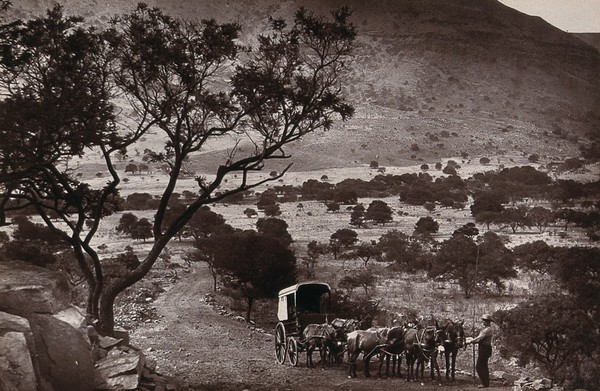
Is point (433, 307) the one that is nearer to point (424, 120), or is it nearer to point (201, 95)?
point (201, 95)

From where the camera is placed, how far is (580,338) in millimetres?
16047

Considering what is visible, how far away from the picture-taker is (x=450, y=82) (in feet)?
281

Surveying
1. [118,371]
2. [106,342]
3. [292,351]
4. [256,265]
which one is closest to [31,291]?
[118,371]

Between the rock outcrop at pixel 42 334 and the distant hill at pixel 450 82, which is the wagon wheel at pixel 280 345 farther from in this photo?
the distant hill at pixel 450 82

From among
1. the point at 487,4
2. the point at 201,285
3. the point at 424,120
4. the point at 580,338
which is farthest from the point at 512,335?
the point at 487,4

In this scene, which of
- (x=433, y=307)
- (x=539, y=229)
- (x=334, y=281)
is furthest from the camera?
(x=539, y=229)

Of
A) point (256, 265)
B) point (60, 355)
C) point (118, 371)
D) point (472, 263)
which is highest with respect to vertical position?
point (60, 355)

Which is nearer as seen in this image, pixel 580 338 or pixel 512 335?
pixel 580 338

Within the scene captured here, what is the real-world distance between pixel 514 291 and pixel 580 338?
40.1 ft

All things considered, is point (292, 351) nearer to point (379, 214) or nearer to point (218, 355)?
point (218, 355)

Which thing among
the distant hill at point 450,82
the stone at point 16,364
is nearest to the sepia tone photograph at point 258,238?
the stone at point 16,364

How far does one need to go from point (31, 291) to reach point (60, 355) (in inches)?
42.1

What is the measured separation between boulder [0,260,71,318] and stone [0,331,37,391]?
0.93 metres

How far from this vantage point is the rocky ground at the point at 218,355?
45.4ft
